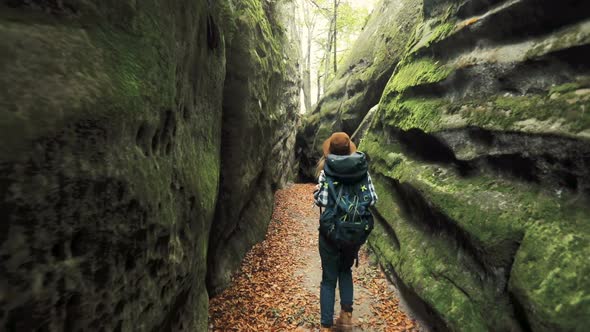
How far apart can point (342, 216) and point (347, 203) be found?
8.3 inches

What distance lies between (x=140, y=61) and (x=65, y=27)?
2.41ft

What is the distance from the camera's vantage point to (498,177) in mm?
4832

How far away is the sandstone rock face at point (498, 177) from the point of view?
356 cm

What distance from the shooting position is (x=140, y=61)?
10.0ft

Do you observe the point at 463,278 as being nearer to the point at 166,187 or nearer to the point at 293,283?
the point at 293,283

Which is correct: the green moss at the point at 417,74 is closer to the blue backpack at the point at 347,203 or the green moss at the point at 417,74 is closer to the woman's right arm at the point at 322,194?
the blue backpack at the point at 347,203

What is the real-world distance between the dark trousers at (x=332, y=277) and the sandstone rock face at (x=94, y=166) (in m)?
2.10

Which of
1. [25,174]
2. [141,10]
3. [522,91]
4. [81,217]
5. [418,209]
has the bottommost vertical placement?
[418,209]

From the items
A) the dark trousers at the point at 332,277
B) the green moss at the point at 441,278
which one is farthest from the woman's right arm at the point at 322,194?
the green moss at the point at 441,278

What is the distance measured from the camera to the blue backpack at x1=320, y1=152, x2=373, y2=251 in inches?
181

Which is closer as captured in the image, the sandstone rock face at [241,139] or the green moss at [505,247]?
the green moss at [505,247]

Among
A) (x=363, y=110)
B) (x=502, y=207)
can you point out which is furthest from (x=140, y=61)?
(x=363, y=110)

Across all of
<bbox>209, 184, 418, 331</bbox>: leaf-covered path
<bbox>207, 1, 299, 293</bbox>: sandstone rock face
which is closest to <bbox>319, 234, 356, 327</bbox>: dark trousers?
<bbox>209, 184, 418, 331</bbox>: leaf-covered path

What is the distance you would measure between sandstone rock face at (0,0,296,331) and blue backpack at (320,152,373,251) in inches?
83.5
